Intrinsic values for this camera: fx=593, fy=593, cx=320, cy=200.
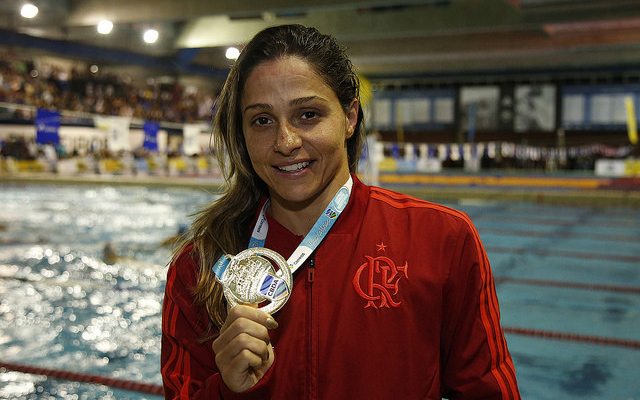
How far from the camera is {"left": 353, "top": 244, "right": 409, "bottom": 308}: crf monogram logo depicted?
121cm

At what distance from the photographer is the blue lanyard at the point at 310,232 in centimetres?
120

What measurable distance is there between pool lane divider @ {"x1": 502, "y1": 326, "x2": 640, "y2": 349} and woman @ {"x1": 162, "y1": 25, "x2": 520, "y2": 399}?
296 centimetres

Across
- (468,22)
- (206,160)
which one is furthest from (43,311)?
(206,160)

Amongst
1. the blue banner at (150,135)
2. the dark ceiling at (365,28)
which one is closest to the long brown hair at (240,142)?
the dark ceiling at (365,28)

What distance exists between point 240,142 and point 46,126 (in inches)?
463

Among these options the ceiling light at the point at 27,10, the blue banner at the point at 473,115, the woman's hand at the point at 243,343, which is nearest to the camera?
the woman's hand at the point at 243,343

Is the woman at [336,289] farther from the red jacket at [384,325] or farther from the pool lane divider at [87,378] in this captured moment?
the pool lane divider at [87,378]

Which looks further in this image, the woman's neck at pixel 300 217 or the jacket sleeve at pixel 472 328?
the woman's neck at pixel 300 217

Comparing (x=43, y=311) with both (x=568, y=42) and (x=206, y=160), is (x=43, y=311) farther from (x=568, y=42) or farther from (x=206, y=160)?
(x=206, y=160)

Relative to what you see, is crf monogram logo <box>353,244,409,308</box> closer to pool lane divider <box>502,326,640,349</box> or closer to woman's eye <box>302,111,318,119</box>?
woman's eye <box>302,111,318,119</box>

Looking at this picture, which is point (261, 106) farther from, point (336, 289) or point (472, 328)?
point (472, 328)

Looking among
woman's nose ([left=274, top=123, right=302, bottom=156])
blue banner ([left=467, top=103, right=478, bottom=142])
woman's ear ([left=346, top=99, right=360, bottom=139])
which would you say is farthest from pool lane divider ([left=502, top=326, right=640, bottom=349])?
blue banner ([left=467, top=103, right=478, bottom=142])

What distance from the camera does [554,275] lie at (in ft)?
19.0

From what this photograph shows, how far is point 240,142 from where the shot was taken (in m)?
1.39
